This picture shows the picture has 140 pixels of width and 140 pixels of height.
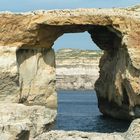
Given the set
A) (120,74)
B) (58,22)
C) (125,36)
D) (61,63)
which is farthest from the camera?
(61,63)

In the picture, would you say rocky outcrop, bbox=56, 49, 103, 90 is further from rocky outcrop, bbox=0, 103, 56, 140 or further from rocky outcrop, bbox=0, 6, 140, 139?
rocky outcrop, bbox=0, 103, 56, 140

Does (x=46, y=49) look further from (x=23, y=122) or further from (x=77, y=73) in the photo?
(x=77, y=73)

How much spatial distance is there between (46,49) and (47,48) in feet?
0.35

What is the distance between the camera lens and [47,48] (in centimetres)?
4012

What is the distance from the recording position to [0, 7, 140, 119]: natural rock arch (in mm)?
34562

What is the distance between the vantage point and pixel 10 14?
121ft

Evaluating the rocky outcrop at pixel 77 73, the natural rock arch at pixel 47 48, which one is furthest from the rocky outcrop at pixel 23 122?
the rocky outcrop at pixel 77 73

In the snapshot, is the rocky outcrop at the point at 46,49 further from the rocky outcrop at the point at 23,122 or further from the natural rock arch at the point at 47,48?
the rocky outcrop at the point at 23,122

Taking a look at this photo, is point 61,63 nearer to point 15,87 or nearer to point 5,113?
point 15,87

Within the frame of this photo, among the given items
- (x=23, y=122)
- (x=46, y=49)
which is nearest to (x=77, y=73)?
(x=46, y=49)

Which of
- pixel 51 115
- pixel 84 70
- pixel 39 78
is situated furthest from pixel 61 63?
pixel 51 115

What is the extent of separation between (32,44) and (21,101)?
13.2 ft

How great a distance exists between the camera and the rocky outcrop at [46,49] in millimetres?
34562

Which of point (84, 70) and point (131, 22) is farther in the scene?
point (84, 70)
